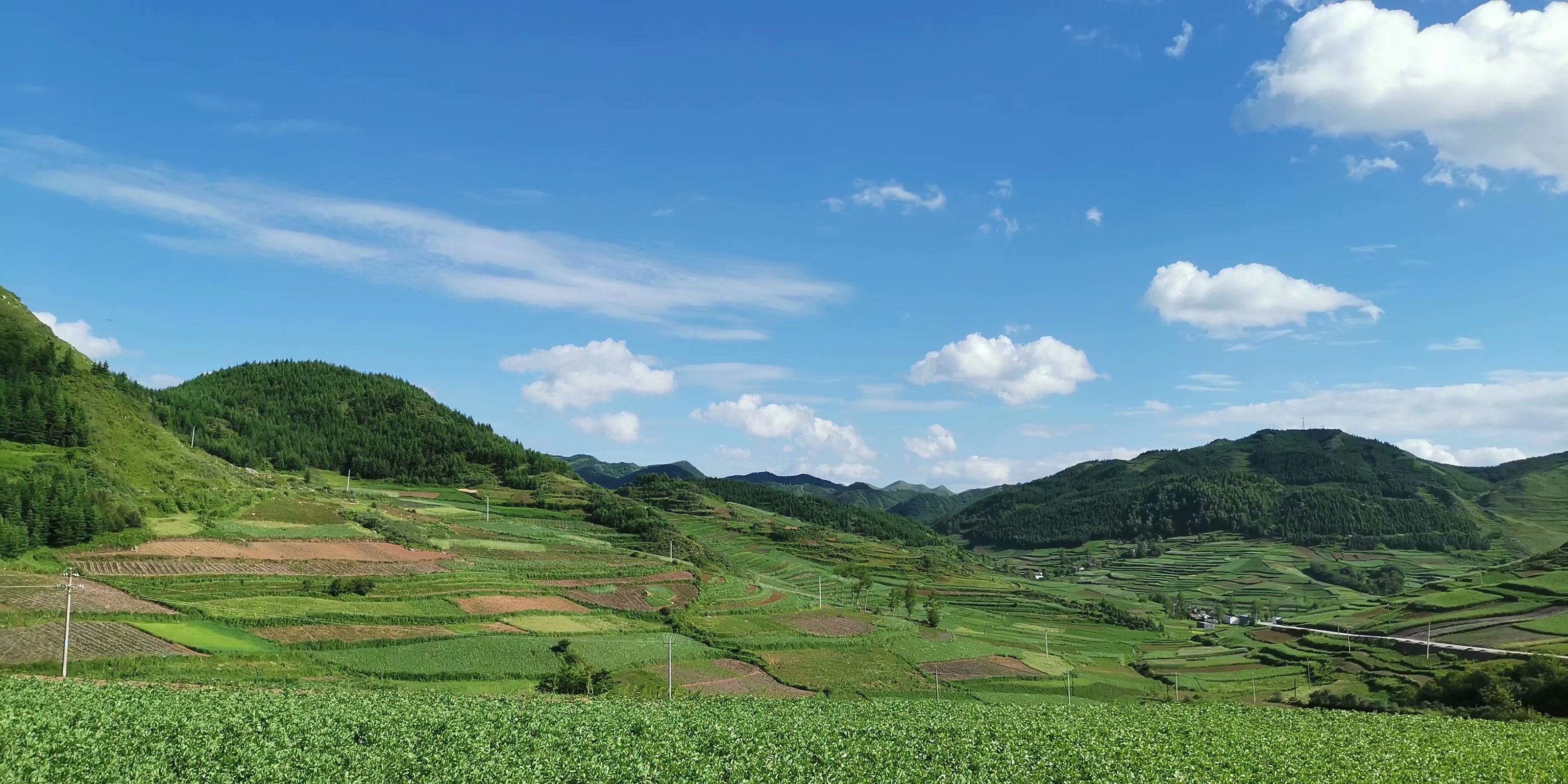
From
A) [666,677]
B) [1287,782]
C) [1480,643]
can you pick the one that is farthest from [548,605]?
[1480,643]

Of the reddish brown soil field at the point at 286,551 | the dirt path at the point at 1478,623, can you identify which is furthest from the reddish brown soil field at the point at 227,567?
the dirt path at the point at 1478,623

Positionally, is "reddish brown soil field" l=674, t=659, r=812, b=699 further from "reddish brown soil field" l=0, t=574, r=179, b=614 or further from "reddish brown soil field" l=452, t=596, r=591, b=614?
"reddish brown soil field" l=0, t=574, r=179, b=614

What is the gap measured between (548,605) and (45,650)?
44.3 meters

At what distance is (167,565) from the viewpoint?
75.8 m

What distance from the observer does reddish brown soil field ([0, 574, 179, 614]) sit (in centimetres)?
5888

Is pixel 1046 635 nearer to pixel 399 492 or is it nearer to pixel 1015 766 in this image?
pixel 1015 766

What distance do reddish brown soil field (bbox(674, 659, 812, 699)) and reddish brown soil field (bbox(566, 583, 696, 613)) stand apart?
20.2 meters

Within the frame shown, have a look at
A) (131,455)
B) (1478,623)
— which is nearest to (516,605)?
(131,455)

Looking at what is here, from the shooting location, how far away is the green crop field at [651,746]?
3203 cm

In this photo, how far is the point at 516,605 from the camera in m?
86.1

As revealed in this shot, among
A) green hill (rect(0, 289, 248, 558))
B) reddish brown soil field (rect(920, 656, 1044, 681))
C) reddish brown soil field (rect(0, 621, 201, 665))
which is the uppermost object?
green hill (rect(0, 289, 248, 558))

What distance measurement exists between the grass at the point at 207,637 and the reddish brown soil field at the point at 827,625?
59.5 m

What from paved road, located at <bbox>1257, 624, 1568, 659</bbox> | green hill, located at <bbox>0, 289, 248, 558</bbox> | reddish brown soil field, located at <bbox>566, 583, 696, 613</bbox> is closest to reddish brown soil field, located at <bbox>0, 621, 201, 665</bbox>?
green hill, located at <bbox>0, 289, 248, 558</bbox>

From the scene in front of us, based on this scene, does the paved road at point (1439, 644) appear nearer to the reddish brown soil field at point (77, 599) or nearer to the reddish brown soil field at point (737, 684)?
the reddish brown soil field at point (737, 684)
